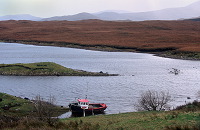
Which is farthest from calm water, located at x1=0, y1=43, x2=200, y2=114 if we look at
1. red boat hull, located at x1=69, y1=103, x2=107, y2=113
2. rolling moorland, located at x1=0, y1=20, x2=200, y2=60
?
rolling moorland, located at x1=0, y1=20, x2=200, y2=60

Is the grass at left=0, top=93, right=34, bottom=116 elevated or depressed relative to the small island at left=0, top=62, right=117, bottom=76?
depressed

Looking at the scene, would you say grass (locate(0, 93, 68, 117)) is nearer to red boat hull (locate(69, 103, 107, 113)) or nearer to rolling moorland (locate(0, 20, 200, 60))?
red boat hull (locate(69, 103, 107, 113))

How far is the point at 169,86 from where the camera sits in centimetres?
4906

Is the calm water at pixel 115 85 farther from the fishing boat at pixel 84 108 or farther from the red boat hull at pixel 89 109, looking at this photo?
the fishing boat at pixel 84 108

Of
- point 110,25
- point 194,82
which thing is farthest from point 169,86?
point 110,25

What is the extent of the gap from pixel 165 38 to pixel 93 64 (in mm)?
56885

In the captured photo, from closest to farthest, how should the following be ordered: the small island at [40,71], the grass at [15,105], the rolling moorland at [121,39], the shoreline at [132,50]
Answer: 1. the grass at [15,105]
2. the small island at [40,71]
3. the shoreline at [132,50]
4. the rolling moorland at [121,39]

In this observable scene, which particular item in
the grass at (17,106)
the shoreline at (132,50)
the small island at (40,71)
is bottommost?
the grass at (17,106)

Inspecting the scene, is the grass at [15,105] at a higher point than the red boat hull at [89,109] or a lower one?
higher

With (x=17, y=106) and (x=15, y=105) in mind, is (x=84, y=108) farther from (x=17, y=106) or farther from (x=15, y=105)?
(x=15, y=105)

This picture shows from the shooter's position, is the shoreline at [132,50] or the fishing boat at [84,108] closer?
the fishing boat at [84,108]

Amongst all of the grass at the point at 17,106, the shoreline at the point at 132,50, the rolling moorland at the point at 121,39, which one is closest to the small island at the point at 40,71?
the grass at the point at 17,106

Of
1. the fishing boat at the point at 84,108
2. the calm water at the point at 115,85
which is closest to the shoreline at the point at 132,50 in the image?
the calm water at the point at 115,85

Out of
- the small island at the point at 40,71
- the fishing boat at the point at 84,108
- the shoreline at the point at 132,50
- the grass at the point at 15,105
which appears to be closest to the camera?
the grass at the point at 15,105
